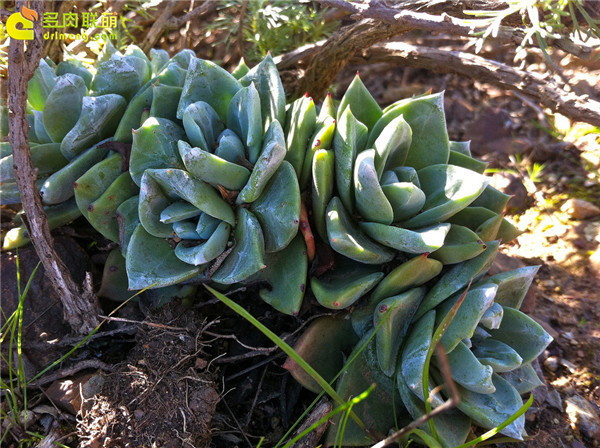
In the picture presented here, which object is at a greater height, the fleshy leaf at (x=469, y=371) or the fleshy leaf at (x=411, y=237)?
the fleshy leaf at (x=411, y=237)

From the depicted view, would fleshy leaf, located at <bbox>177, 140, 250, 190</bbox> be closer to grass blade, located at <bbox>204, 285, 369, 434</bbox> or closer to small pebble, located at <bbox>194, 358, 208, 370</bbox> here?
grass blade, located at <bbox>204, 285, 369, 434</bbox>

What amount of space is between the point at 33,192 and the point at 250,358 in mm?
771

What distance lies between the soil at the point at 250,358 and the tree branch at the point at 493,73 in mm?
449

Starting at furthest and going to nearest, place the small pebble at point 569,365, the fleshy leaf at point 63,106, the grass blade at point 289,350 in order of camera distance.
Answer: the small pebble at point 569,365 → the fleshy leaf at point 63,106 → the grass blade at point 289,350

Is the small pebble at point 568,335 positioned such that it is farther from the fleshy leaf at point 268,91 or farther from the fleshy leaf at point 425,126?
the fleshy leaf at point 268,91

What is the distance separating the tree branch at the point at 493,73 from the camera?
1.77m

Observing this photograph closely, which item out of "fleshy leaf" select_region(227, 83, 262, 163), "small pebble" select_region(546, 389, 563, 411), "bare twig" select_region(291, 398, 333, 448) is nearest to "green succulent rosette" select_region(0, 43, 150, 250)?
"fleshy leaf" select_region(227, 83, 262, 163)

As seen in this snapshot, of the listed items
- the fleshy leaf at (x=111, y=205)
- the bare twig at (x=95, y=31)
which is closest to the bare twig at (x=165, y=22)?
the bare twig at (x=95, y=31)

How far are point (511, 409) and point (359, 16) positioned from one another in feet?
4.21

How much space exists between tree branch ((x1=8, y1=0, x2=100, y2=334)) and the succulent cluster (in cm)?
10

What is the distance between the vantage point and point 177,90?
152 cm

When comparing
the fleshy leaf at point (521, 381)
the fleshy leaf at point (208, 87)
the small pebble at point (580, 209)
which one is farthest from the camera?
the small pebble at point (580, 209)

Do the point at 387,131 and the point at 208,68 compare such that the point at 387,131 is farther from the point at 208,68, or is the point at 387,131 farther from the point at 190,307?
the point at 190,307

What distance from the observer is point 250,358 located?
5.07 feet
